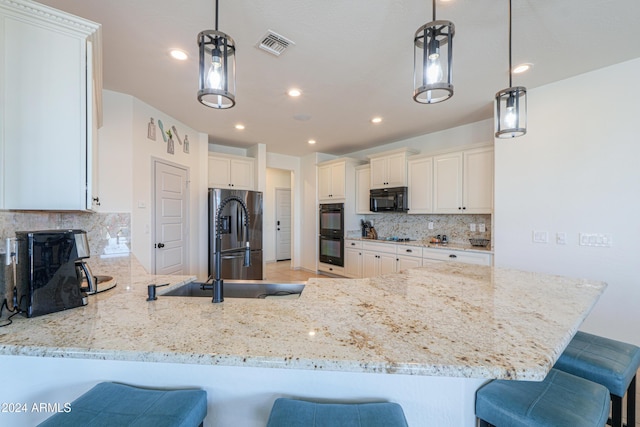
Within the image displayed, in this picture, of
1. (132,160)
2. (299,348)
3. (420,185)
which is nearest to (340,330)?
(299,348)

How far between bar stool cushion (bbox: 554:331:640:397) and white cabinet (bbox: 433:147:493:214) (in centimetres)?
228

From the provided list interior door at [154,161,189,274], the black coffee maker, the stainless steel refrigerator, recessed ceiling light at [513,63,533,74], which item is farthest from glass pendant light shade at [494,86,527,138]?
interior door at [154,161,189,274]

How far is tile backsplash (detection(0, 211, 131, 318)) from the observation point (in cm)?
138

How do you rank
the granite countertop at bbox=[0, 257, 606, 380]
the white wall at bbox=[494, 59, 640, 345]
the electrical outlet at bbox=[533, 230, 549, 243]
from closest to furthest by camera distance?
the granite countertop at bbox=[0, 257, 606, 380]
the white wall at bbox=[494, 59, 640, 345]
the electrical outlet at bbox=[533, 230, 549, 243]

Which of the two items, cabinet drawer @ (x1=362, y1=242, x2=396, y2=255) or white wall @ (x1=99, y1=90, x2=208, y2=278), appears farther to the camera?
cabinet drawer @ (x1=362, y1=242, x2=396, y2=255)

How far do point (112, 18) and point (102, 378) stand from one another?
217cm

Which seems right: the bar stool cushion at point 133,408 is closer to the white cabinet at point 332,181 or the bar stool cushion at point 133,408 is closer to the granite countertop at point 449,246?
the granite countertop at point 449,246

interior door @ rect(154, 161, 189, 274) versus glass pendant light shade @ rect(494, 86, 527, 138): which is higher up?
glass pendant light shade @ rect(494, 86, 527, 138)

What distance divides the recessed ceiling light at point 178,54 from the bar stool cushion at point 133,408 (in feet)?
7.57

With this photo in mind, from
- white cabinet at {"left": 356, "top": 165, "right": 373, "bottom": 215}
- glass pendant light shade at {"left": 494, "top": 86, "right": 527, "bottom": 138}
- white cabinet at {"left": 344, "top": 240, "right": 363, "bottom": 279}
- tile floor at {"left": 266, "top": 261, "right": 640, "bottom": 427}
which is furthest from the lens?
tile floor at {"left": 266, "top": 261, "right": 640, "bottom": 427}

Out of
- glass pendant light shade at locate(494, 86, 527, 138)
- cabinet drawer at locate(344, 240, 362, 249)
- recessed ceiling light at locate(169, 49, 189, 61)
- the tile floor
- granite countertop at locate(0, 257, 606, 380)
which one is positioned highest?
recessed ceiling light at locate(169, 49, 189, 61)

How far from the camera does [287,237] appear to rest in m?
7.40

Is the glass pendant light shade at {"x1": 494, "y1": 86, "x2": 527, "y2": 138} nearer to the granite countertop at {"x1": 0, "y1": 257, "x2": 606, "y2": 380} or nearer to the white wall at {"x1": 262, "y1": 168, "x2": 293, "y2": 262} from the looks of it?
the granite countertop at {"x1": 0, "y1": 257, "x2": 606, "y2": 380}

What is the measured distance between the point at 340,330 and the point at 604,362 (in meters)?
1.30
